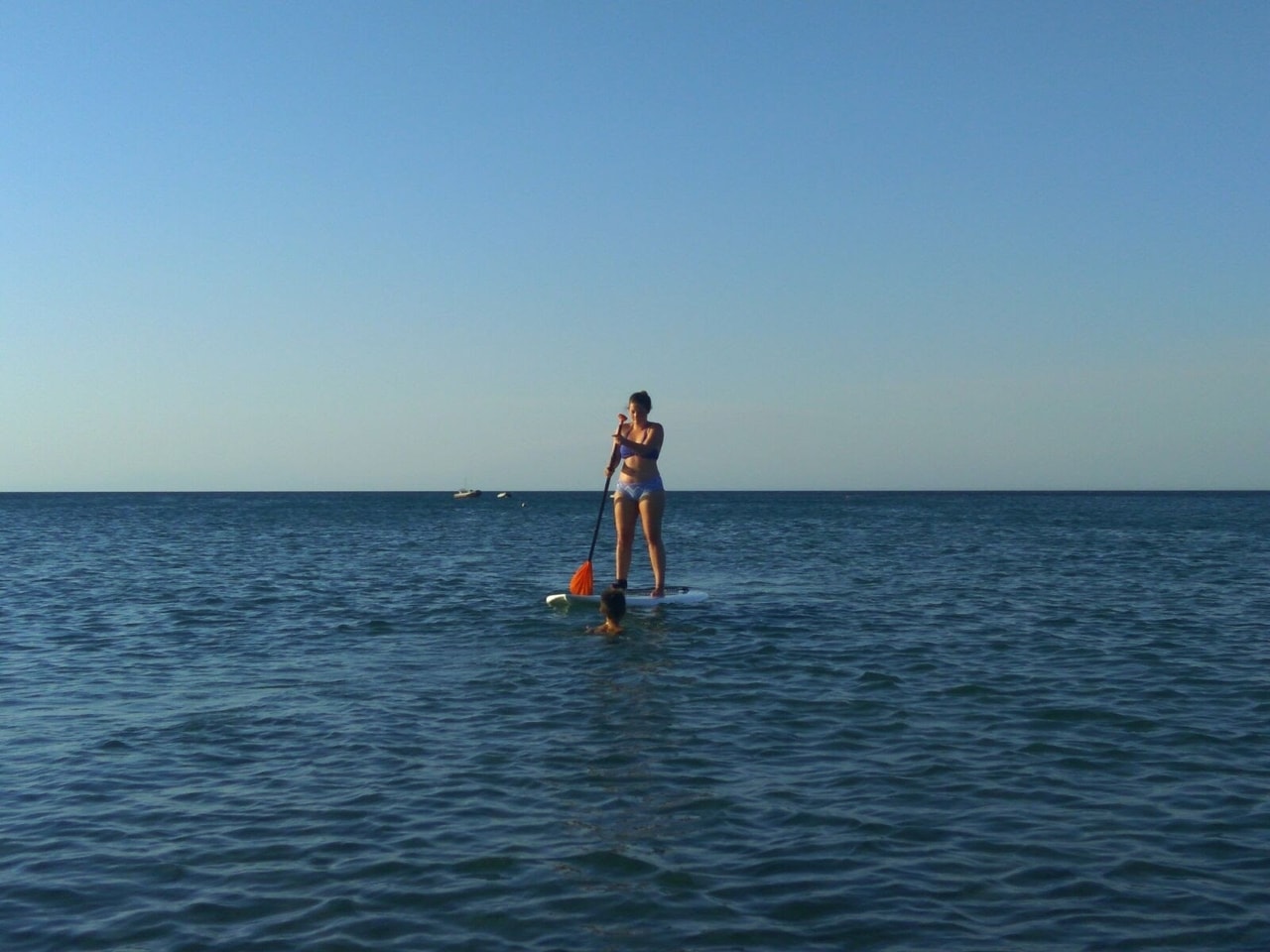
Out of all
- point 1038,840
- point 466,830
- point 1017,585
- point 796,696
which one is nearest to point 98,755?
point 466,830

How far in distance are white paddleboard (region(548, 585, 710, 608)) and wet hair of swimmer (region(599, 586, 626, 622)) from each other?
230cm

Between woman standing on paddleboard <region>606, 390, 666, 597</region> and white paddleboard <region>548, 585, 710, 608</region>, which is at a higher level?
woman standing on paddleboard <region>606, 390, 666, 597</region>

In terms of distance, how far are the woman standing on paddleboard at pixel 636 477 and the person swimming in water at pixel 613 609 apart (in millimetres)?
771

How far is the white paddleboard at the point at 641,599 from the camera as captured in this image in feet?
59.2

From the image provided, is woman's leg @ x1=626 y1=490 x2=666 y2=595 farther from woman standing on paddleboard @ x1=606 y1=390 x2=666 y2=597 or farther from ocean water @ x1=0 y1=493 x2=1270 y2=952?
ocean water @ x1=0 y1=493 x2=1270 y2=952

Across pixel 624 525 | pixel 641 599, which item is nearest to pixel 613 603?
pixel 624 525

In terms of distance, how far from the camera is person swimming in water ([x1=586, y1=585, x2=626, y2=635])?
15.4 meters

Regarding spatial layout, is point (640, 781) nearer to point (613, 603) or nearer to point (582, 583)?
point (613, 603)

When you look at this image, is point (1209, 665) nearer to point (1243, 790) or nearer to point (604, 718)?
point (1243, 790)

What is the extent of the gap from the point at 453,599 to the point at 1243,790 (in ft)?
51.3

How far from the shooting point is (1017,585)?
82.8 feet

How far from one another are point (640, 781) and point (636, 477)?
28.5 feet

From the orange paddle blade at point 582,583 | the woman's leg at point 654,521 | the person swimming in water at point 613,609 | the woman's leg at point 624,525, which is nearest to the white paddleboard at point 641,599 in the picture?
the orange paddle blade at point 582,583

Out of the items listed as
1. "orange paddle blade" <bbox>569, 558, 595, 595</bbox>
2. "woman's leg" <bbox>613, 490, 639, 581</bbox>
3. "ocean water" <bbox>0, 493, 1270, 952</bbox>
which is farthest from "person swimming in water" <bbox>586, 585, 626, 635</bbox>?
"orange paddle blade" <bbox>569, 558, 595, 595</bbox>
